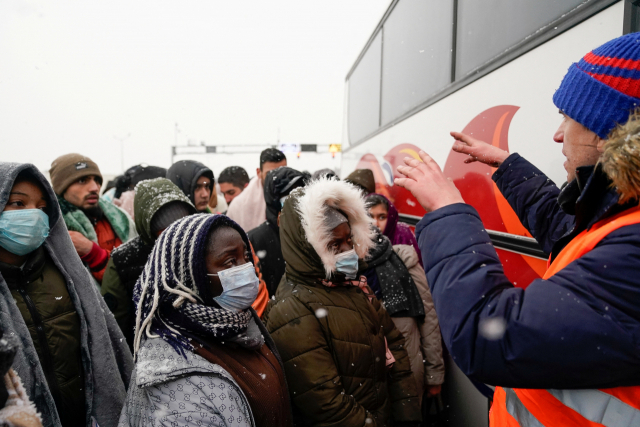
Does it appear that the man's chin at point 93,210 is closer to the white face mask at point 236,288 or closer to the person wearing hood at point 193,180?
the person wearing hood at point 193,180

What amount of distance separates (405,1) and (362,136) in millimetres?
2619

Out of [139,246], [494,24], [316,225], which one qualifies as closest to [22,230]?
[139,246]

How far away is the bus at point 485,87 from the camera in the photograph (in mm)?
1914

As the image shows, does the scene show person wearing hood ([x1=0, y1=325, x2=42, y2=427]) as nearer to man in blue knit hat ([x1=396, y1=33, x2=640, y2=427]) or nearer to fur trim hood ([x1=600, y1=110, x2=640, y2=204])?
man in blue knit hat ([x1=396, y1=33, x2=640, y2=427])

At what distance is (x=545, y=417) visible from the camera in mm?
994

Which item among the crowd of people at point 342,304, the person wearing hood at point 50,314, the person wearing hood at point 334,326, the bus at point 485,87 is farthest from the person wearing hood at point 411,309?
the person wearing hood at point 50,314

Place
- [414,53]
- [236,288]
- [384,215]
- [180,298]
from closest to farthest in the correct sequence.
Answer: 1. [180,298]
2. [236,288]
3. [384,215]
4. [414,53]

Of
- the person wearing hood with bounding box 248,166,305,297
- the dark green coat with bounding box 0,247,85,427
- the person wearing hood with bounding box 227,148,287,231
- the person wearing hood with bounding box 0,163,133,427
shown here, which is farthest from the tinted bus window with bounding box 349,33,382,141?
the dark green coat with bounding box 0,247,85,427

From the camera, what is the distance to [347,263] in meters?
2.07

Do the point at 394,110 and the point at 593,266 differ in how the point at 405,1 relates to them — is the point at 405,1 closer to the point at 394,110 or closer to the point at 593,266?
the point at 394,110

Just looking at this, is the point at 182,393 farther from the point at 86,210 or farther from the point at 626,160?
the point at 86,210

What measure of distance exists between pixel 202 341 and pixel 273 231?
197 cm

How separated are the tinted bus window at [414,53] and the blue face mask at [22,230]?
3122 mm

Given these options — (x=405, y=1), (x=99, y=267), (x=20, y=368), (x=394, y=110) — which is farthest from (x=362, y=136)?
(x=20, y=368)
